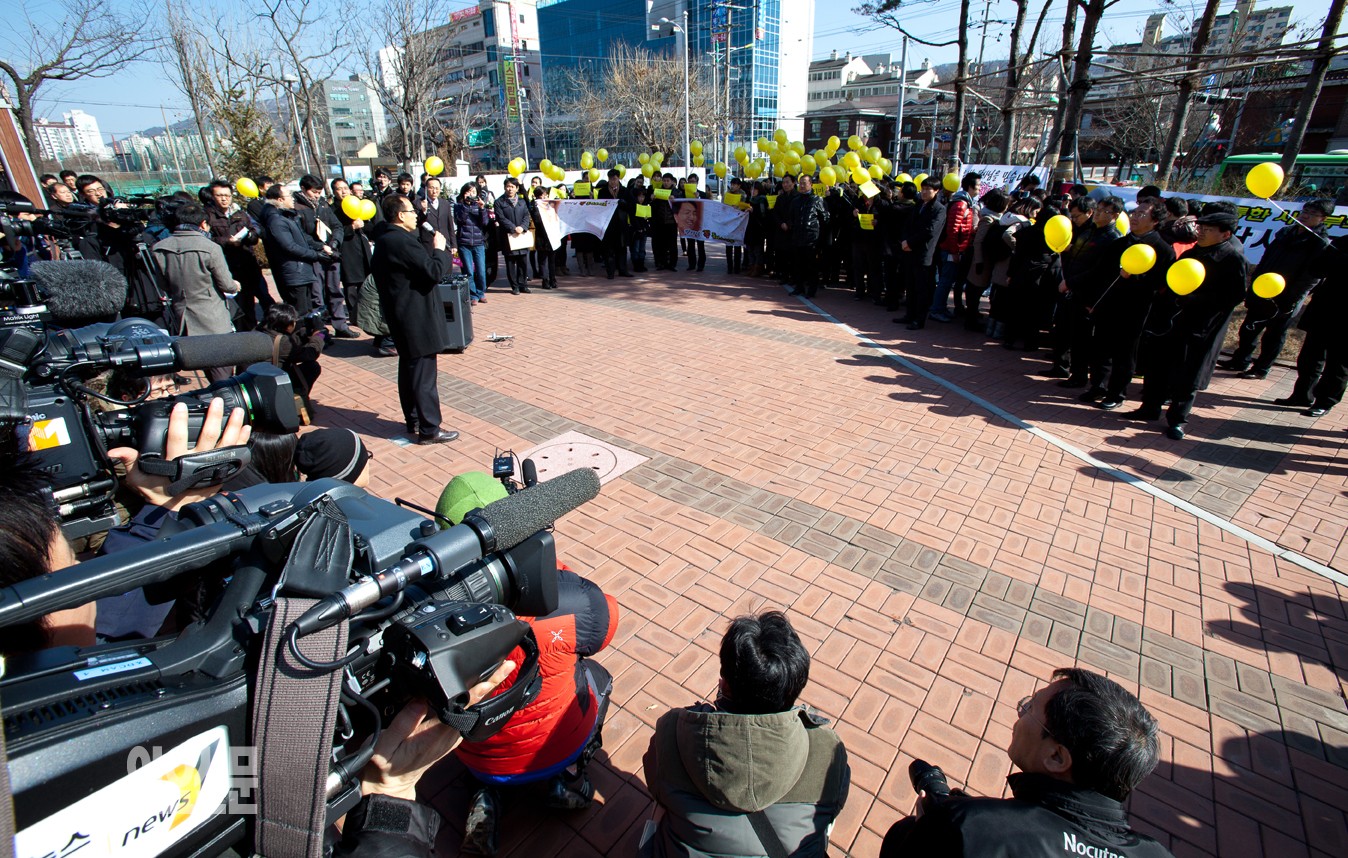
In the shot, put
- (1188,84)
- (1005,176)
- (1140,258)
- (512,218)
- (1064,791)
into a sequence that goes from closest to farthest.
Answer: (1064,791) < (1140,258) < (512,218) < (1188,84) < (1005,176)

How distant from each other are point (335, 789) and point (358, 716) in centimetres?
13

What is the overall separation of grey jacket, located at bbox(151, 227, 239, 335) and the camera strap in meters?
5.75

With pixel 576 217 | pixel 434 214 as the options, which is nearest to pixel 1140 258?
pixel 434 214

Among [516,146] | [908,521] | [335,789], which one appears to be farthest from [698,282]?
[516,146]

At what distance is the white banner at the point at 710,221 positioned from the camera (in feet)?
38.9

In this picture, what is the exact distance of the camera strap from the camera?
0.90 m

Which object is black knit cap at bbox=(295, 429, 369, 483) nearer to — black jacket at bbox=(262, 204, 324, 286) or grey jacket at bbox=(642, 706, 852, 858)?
grey jacket at bbox=(642, 706, 852, 858)

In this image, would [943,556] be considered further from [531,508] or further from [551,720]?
[531,508]

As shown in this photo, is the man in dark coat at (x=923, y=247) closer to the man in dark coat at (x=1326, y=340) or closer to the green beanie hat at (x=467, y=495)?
the man in dark coat at (x=1326, y=340)

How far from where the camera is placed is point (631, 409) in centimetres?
592

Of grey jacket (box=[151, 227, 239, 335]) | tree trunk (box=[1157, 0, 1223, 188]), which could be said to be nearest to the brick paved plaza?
grey jacket (box=[151, 227, 239, 335])

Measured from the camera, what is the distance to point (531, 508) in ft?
4.26

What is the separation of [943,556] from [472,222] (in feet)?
26.6

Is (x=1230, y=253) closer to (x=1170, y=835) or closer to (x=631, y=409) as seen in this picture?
(x=1170, y=835)
